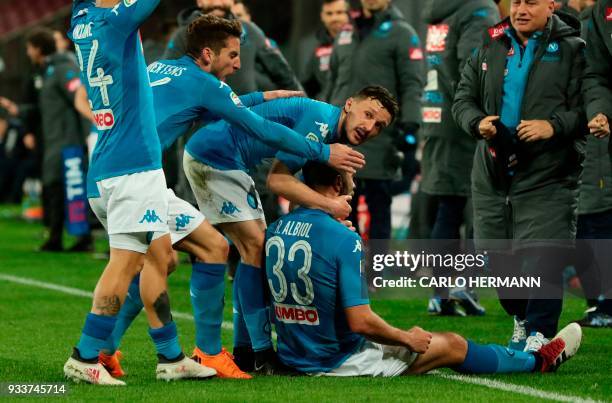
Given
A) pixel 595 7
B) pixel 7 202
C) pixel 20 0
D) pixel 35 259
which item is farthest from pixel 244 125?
pixel 20 0

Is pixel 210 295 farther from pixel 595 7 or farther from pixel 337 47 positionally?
pixel 337 47

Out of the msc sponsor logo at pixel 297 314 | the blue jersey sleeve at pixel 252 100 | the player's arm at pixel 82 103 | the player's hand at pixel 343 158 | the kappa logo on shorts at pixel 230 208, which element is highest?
the blue jersey sleeve at pixel 252 100

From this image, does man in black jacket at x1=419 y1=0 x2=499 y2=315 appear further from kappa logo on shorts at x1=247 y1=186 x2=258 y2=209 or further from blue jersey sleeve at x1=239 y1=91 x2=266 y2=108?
kappa logo on shorts at x1=247 y1=186 x2=258 y2=209

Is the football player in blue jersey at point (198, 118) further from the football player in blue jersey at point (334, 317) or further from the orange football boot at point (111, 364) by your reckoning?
the football player in blue jersey at point (334, 317)

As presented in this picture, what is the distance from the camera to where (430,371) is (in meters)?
6.76

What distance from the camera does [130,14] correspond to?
6129 millimetres

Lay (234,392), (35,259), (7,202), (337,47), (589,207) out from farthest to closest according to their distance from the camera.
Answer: (7,202), (35,259), (337,47), (589,207), (234,392)

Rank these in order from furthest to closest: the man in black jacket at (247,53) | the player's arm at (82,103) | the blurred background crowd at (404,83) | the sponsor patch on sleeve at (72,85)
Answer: the sponsor patch on sleeve at (72,85)
the player's arm at (82,103)
the man in black jacket at (247,53)
the blurred background crowd at (404,83)

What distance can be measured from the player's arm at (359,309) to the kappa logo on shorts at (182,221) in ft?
2.56

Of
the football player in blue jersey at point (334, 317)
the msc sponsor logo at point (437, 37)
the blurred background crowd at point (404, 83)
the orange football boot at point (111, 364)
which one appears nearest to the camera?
the football player in blue jersey at point (334, 317)

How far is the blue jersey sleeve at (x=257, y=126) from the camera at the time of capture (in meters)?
6.38

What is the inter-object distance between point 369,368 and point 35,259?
750 centimetres

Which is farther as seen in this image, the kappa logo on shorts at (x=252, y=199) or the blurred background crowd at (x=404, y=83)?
the blurred background crowd at (x=404, y=83)

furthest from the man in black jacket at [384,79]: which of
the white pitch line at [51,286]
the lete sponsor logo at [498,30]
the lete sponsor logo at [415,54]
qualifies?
the lete sponsor logo at [498,30]
